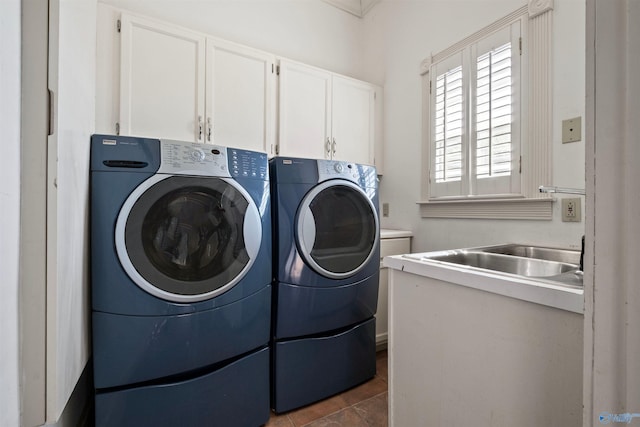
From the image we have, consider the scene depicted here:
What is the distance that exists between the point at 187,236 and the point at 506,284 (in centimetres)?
110

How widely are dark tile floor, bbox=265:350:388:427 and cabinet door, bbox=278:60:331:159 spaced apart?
1517 mm

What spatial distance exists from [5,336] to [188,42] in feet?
5.50

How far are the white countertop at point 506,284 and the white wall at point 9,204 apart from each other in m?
0.96

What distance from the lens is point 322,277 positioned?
1405mm

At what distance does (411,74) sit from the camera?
2115mm

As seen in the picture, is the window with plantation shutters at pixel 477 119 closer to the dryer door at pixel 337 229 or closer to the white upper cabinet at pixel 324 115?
the white upper cabinet at pixel 324 115

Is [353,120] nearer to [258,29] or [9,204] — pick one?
[258,29]

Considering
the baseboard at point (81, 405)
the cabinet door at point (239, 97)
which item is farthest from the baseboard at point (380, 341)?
the baseboard at point (81, 405)

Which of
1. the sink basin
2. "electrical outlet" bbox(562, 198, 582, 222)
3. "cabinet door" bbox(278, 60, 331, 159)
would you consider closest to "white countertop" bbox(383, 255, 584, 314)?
the sink basin

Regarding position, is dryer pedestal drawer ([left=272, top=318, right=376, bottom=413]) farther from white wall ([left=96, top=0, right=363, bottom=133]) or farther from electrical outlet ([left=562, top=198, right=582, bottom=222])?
white wall ([left=96, top=0, right=363, bottom=133])

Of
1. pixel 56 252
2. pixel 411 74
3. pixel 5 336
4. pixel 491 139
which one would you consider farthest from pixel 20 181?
pixel 411 74

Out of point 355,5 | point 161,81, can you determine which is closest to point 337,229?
point 161,81

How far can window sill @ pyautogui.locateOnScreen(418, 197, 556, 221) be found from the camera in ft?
4.57

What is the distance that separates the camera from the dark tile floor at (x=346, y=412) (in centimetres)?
130
